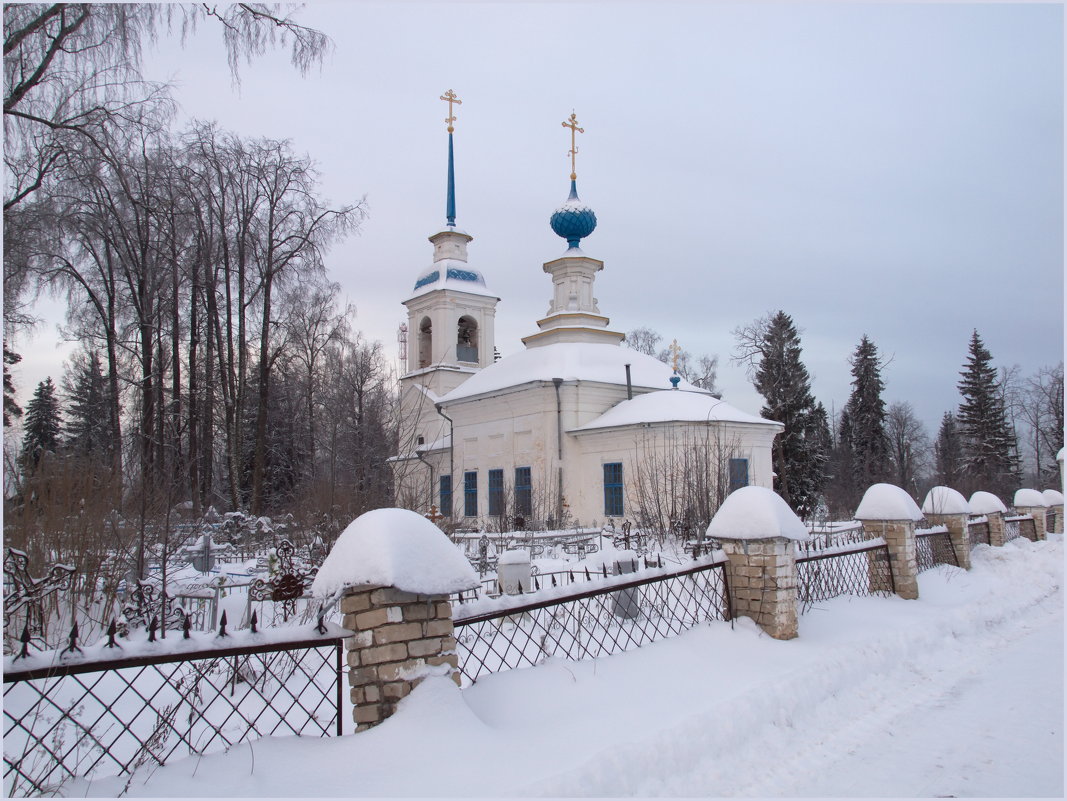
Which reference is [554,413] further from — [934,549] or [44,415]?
[44,415]

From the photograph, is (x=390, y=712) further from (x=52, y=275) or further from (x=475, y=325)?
(x=475, y=325)

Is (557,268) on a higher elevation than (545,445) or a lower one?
higher

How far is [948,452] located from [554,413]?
32.7m

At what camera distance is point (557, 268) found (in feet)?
84.6

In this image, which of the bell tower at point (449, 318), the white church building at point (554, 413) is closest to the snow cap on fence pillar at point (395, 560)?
the white church building at point (554, 413)

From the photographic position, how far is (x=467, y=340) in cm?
2983

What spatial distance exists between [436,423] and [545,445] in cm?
664

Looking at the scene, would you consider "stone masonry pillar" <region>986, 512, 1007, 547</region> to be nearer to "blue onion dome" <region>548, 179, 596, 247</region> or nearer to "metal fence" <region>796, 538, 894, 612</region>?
"metal fence" <region>796, 538, 894, 612</region>

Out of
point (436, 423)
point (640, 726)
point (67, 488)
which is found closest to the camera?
point (640, 726)

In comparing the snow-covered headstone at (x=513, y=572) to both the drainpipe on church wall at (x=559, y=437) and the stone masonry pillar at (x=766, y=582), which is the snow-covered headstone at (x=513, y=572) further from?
the drainpipe on church wall at (x=559, y=437)

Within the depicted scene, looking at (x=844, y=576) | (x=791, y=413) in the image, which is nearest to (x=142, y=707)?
(x=844, y=576)

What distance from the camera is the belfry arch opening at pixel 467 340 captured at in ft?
96.2

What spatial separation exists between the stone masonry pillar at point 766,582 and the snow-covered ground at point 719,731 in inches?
6.2

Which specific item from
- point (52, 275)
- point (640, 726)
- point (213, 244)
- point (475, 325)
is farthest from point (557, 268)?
point (640, 726)
